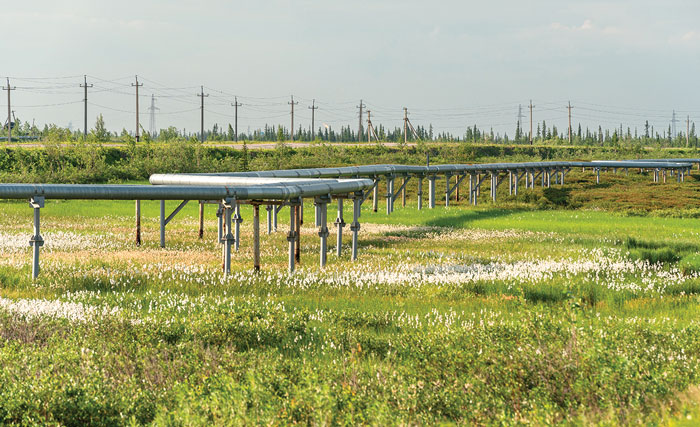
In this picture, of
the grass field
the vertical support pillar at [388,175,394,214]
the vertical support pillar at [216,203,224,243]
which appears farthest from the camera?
the vertical support pillar at [388,175,394,214]

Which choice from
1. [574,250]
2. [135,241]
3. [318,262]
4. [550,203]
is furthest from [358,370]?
[550,203]

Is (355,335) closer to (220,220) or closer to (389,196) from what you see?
(220,220)

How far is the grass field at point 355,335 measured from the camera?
7648 millimetres

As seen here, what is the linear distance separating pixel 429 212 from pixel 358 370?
101 ft

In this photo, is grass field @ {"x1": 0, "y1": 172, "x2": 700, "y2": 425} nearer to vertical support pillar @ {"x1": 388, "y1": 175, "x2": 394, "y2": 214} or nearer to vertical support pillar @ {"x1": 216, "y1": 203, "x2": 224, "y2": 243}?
vertical support pillar @ {"x1": 216, "y1": 203, "x2": 224, "y2": 243}

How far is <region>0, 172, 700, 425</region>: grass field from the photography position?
7648 millimetres

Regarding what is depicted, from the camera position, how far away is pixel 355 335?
11.0 m

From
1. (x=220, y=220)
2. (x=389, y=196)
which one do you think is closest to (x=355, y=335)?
(x=220, y=220)

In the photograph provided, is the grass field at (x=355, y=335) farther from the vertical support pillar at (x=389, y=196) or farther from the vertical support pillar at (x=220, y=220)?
the vertical support pillar at (x=389, y=196)

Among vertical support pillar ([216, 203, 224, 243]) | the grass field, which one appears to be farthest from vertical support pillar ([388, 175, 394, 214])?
vertical support pillar ([216, 203, 224, 243])

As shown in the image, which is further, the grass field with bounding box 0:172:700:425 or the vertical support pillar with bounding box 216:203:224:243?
the vertical support pillar with bounding box 216:203:224:243

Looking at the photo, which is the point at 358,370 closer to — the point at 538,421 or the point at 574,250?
the point at 538,421

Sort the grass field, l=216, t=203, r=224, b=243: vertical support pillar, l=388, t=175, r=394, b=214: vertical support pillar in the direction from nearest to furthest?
the grass field, l=216, t=203, r=224, b=243: vertical support pillar, l=388, t=175, r=394, b=214: vertical support pillar

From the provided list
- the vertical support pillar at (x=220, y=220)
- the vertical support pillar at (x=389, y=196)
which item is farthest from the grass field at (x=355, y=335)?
the vertical support pillar at (x=389, y=196)
